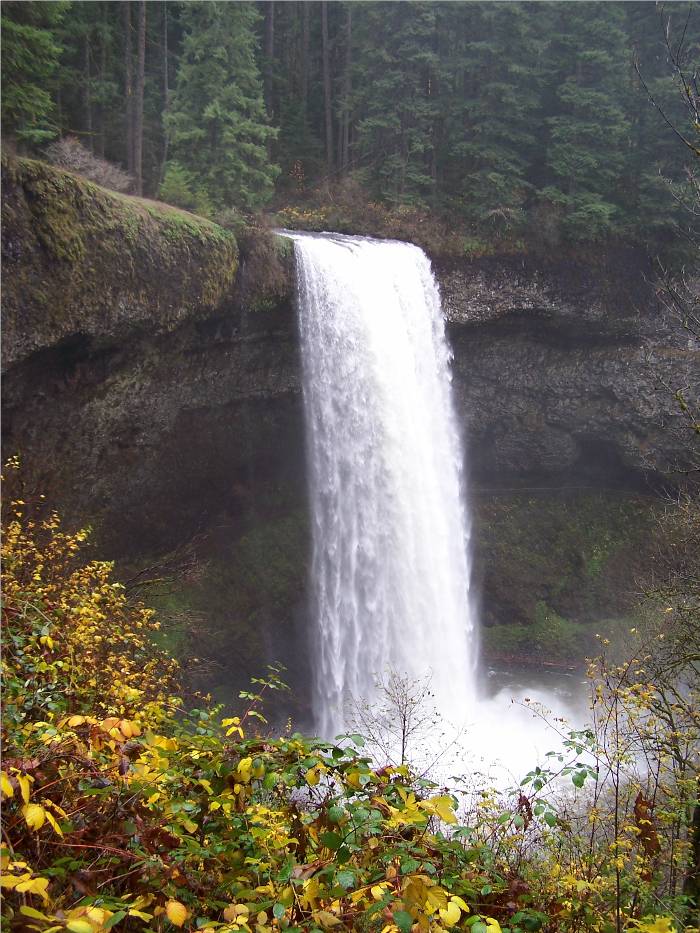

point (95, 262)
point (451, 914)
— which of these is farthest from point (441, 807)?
point (95, 262)

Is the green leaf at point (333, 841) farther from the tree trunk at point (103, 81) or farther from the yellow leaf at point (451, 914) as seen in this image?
the tree trunk at point (103, 81)

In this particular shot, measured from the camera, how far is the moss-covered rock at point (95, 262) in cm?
988

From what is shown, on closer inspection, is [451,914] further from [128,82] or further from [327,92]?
[327,92]

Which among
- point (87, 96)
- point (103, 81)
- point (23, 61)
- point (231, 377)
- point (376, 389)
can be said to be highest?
point (103, 81)

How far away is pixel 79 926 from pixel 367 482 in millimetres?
12330

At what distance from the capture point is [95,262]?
10.9 metres

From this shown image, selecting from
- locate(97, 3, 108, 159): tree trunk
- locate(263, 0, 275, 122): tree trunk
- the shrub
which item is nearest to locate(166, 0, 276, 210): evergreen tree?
the shrub

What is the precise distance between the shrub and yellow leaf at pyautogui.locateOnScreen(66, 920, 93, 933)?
46.2 feet

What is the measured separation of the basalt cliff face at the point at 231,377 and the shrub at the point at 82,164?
113 inches

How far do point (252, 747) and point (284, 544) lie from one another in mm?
14093

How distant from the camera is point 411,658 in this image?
46.4ft

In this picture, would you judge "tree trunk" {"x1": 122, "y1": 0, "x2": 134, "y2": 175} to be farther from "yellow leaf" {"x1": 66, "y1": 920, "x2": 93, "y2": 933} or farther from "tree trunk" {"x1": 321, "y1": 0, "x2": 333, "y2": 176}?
"yellow leaf" {"x1": 66, "y1": 920, "x2": 93, "y2": 933}

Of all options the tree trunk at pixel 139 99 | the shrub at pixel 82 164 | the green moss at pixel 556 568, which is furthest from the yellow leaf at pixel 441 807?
the tree trunk at pixel 139 99

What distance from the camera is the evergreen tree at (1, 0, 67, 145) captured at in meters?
11.1
